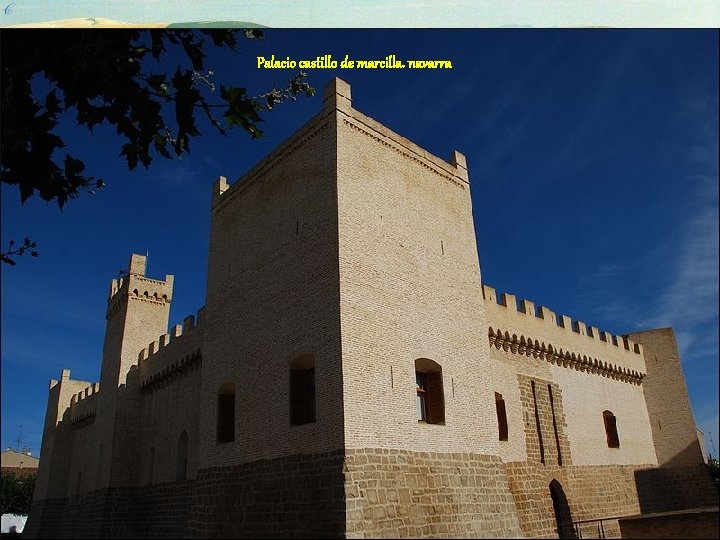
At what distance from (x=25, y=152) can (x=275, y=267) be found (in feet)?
20.9

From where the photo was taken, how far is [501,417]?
1543cm

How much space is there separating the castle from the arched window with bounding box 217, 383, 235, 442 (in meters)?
0.05

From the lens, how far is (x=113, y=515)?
1892cm

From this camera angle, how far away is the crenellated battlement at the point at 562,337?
16.7 metres

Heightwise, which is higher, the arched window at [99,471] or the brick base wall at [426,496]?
the arched window at [99,471]

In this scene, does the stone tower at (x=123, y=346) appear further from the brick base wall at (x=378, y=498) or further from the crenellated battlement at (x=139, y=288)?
the brick base wall at (x=378, y=498)

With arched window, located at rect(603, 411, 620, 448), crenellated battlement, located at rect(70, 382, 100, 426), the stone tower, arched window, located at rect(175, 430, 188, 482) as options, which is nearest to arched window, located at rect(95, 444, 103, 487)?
the stone tower

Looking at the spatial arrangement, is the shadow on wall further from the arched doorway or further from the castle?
the arched doorway

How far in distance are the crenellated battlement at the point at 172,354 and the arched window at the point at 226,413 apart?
3199 millimetres

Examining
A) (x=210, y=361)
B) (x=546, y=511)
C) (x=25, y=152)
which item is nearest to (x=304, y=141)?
(x=210, y=361)

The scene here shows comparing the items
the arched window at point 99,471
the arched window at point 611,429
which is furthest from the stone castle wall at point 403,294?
the arched window at point 99,471

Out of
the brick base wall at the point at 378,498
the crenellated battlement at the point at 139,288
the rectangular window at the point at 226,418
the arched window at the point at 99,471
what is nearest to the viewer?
the brick base wall at the point at 378,498

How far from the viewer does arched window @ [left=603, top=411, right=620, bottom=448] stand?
766 inches

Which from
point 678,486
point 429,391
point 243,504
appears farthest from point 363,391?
point 678,486
